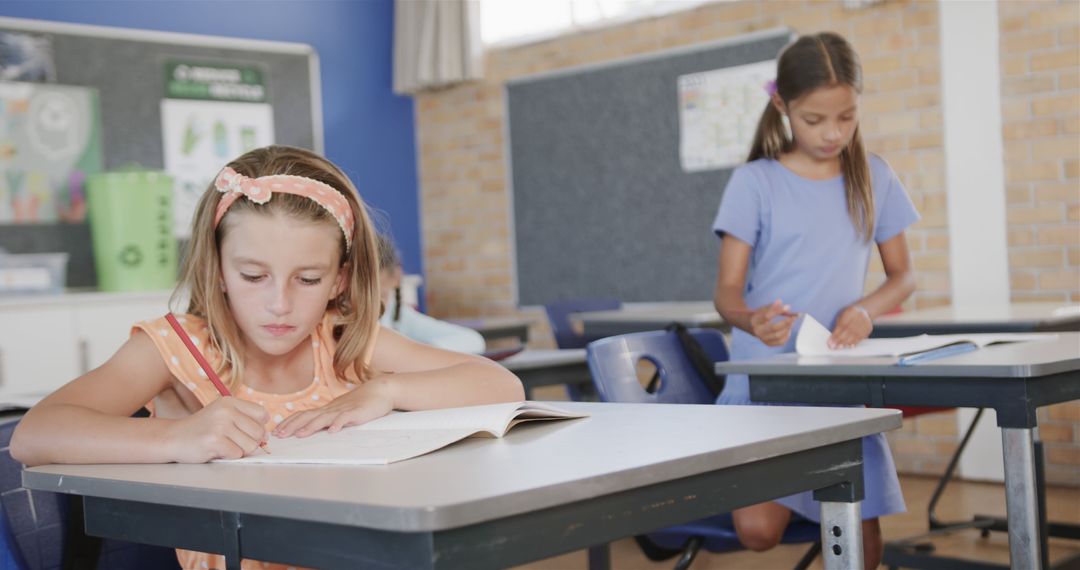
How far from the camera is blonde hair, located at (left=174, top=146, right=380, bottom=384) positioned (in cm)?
148

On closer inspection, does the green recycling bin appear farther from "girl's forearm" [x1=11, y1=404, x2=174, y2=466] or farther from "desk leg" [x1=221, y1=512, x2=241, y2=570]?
"desk leg" [x1=221, y1=512, x2=241, y2=570]

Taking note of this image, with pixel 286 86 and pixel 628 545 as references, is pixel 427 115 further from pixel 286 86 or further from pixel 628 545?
pixel 628 545

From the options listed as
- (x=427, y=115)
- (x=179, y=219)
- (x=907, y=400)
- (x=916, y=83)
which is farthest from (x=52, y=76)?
(x=907, y=400)

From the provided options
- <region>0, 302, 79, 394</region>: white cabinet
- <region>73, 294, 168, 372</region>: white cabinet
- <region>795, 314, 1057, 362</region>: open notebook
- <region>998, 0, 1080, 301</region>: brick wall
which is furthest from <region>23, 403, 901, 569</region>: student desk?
<region>73, 294, 168, 372</region>: white cabinet

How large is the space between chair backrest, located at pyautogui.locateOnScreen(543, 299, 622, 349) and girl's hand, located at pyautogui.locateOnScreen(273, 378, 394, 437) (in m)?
2.66

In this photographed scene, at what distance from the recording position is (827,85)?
2223mm

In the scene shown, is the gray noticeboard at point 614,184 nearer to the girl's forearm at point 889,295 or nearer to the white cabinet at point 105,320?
the white cabinet at point 105,320

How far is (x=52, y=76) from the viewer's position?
4.80m

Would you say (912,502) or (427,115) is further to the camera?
(427,115)

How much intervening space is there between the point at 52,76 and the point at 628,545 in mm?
3021

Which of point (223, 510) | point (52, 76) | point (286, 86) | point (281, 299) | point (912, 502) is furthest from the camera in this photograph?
point (286, 86)

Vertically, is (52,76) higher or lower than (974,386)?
higher

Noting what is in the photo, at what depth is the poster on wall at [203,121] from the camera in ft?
17.1

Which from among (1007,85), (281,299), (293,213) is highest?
(1007,85)
